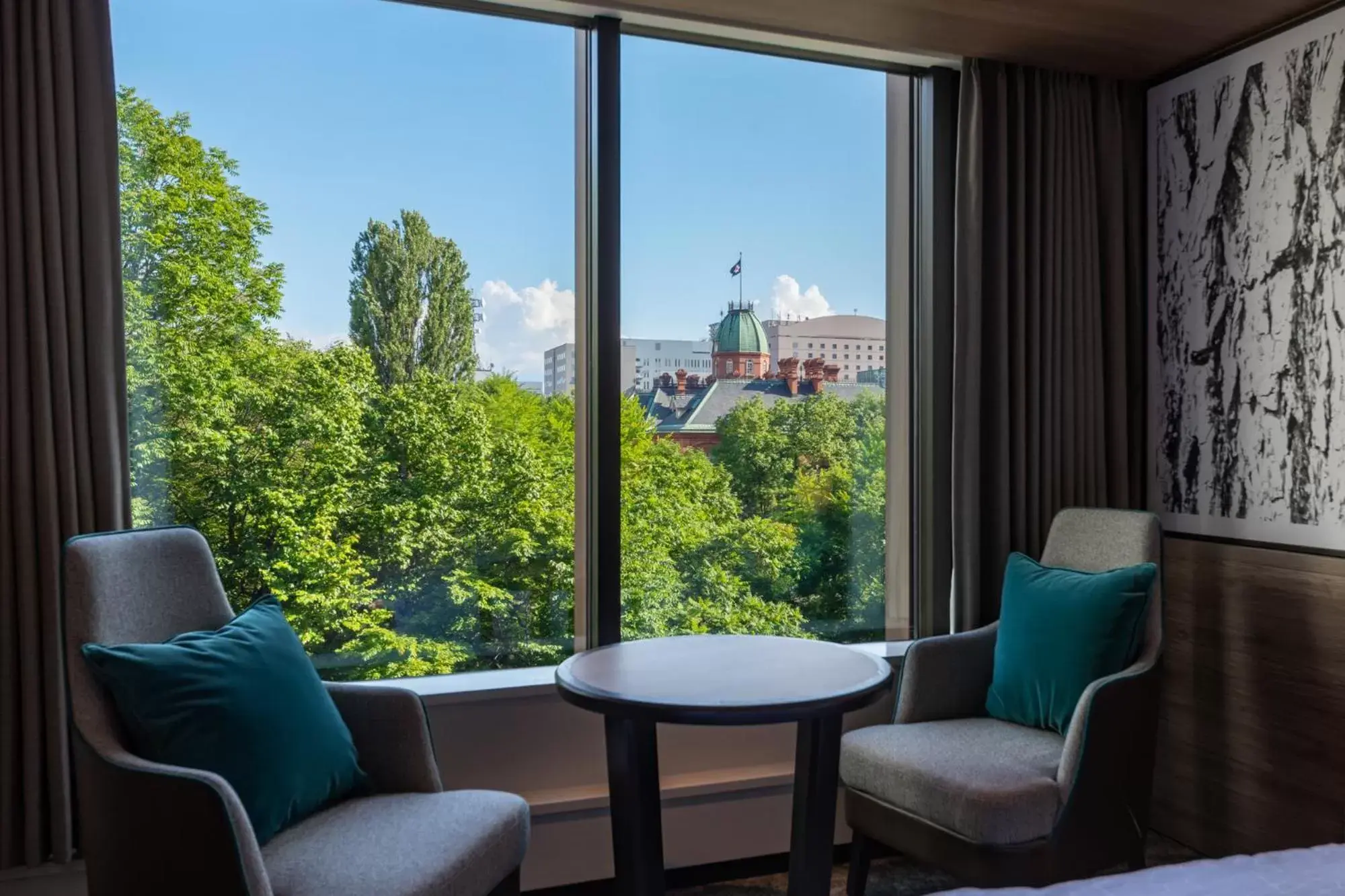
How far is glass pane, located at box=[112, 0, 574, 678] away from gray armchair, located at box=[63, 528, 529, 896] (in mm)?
457

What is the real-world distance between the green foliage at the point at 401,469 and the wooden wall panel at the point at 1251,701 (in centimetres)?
99

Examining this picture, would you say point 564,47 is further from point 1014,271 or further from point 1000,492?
point 1000,492

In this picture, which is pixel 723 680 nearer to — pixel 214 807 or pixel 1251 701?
pixel 214 807

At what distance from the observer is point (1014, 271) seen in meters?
2.97

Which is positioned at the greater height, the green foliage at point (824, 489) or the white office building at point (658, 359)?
the white office building at point (658, 359)

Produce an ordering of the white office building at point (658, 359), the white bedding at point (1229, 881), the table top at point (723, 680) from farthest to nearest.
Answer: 1. the white office building at point (658, 359)
2. the table top at point (723, 680)
3. the white bedding at point (1229, 881)

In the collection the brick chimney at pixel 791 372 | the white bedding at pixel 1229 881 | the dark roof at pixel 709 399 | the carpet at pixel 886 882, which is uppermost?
the brick chimney at pixel 791 372

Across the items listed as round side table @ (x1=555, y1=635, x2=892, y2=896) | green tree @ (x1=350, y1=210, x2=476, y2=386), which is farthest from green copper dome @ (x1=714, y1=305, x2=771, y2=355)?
round side table @ (x1=555, y1=635, x2=892, y2=896)

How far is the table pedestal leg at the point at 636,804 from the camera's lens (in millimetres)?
1969

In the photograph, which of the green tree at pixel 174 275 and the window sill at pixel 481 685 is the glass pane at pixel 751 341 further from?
the green tree at pixel 174 275

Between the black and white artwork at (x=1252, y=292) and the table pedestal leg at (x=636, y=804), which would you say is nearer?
the table pedestal leg at (x=636, y=804)

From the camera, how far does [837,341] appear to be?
3037 mm

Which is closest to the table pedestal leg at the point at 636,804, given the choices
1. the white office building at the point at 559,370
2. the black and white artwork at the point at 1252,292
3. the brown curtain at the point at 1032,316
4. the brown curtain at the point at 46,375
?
the white office building at the point at 559,370

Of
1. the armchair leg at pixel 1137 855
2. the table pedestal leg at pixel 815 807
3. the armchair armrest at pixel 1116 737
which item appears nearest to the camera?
the table pedestal leg at pixel 815 807
